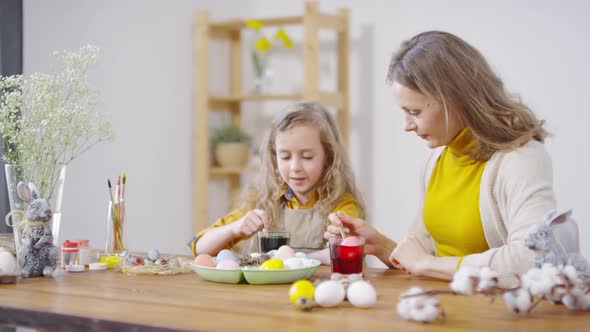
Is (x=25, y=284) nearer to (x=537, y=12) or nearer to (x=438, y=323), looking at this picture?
(x=438, y=323)

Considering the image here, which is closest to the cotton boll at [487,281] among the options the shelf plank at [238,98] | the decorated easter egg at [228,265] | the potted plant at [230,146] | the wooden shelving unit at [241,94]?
the decorated easter egg at [228,265]

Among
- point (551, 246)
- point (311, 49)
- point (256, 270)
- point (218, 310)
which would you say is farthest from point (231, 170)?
point (551, 246)

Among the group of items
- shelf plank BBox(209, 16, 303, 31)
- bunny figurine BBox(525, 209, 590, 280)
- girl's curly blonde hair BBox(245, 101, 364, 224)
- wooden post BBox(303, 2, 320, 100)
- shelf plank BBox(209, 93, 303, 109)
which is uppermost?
shelf plank BBox(209, 16, 303, 31)

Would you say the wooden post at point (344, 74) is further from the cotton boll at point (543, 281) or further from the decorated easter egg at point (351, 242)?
the cotton boll at point (543, 281)

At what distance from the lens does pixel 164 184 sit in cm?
460

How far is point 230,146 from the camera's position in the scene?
16.1 feet

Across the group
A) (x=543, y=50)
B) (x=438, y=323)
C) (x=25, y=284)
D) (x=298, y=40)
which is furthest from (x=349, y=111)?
(x=438, y=323)

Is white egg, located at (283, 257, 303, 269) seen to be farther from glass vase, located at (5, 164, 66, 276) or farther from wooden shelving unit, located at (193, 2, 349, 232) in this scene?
wooden shelving unit, located at (193, 2, 349, 232)

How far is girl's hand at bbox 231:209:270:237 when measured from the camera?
212 cm

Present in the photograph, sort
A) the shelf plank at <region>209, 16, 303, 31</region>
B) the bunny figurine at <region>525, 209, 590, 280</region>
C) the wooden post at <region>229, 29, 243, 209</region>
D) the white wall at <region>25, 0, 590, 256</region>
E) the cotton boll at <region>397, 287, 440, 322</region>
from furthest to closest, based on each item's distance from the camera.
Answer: the wooden post at <region>229, 29, 243, 209</region> → the shelf plank at <region>209, 16, 303, 31</region> → the white wall at <region>25, 0, 590, 256</region> → the bunny figurine at <region>525, 209, 590, 280</region> → the cotton boll at <region>397, 287, 440, 322</region>

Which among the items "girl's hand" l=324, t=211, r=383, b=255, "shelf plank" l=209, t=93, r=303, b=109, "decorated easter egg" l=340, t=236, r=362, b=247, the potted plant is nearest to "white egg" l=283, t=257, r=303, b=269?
"decorated easter egg" l=340, t=236, r=362, b=247

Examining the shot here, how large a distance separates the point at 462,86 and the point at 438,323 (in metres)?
0.80

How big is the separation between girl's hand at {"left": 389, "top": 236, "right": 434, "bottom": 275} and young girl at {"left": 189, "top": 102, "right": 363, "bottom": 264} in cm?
51

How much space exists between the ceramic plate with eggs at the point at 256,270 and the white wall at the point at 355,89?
83.3 inches
